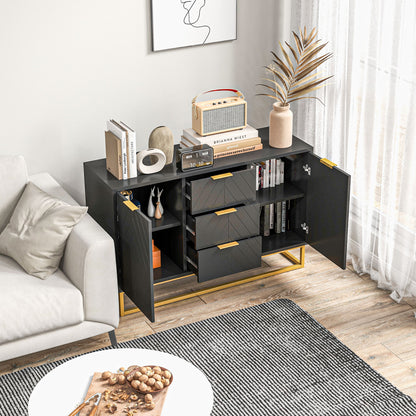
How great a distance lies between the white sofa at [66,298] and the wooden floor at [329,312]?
0.19 meters

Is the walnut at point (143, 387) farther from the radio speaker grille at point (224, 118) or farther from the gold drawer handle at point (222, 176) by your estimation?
the radio speaker grille at point (224, 118)

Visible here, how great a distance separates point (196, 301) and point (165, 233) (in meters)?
0.39

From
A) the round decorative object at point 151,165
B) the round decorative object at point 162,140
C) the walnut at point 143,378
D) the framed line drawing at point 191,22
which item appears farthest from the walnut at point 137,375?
the framed line drawing at point 191,22

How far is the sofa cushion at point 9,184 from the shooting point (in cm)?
332

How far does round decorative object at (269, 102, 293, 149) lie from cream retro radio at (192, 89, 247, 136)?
155 millimetres

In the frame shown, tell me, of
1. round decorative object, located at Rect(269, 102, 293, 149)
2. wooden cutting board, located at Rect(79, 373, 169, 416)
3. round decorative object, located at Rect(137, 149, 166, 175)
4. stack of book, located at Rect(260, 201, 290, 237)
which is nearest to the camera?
wooden cutting board, located at Rect(79, 373, 169, 416)

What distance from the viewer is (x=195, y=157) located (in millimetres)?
3381

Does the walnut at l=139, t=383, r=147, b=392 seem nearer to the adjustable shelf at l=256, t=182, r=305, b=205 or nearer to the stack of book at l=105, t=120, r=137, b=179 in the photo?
the stack of book at l=105, t=120, r=137, b=179

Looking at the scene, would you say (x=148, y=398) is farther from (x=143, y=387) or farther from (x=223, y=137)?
(x=223, y=137)

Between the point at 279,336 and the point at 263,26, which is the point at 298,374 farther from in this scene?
the point at 263,26

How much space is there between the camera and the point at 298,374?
10.2ft

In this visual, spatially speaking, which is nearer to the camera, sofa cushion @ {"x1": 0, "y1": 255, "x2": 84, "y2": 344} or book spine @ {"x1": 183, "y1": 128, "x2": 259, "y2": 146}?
sofa cushion @ {"x1": 0, "y1": 255, "x2": 84, "y2": 344}

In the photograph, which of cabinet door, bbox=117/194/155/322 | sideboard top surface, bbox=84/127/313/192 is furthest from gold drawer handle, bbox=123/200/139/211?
sideboard top surface, bbox=84/127/313/192

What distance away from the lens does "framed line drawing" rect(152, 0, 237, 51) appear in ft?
12.0
